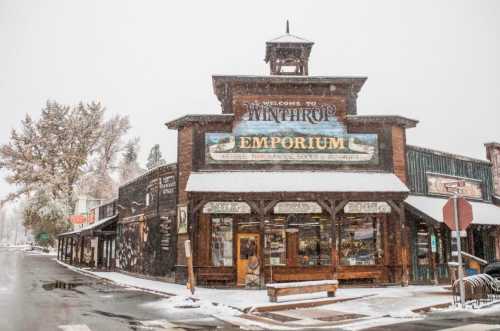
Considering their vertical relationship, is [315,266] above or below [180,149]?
below

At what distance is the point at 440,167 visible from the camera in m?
22.9

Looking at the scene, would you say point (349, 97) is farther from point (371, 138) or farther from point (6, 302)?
point (6, 302)

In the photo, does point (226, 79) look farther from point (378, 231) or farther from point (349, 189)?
point (378, 231)

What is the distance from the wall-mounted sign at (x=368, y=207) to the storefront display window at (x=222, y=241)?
16.2ft

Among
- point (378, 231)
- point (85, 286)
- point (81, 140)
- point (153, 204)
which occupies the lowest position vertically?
point (85, 286)

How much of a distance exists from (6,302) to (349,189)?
1249 centimetres

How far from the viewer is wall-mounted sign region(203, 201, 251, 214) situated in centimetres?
1847

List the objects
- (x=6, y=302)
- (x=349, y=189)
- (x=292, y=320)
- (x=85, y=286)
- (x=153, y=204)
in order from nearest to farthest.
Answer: (x=292, y=320) < (x=6, y=302) < (x=349, y=189) < (x=85, y=286) < (x=153, y=204)

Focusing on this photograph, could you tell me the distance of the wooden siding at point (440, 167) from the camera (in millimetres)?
21438

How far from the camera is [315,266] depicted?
1925 cm

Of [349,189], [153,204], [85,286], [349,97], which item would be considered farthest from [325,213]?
[85,286]

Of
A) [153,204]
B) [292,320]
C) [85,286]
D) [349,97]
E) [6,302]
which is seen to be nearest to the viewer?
[292,320]

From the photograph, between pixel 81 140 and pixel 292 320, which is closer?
pixel 292 320

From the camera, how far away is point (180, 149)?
800 inches
